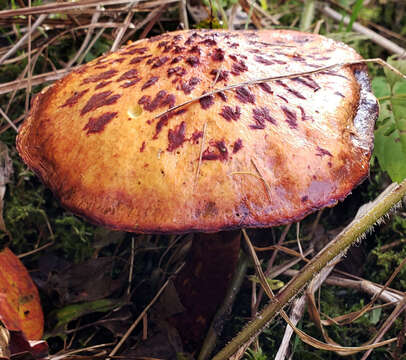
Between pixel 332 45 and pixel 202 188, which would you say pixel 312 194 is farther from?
pixel 332 45

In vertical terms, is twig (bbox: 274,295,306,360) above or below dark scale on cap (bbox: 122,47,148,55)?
below

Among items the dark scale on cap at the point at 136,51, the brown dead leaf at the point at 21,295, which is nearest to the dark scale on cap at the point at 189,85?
the dark scale on cap at the point at 136,51

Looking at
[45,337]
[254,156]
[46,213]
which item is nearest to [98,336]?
[45,337]

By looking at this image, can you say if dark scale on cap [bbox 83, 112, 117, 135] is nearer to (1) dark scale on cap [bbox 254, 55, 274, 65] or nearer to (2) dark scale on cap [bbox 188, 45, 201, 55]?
(2) dark scale on cap [bbox 188, 45, 201, 55]

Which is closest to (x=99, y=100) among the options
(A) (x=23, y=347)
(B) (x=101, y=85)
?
(B) (x=101, y=85)

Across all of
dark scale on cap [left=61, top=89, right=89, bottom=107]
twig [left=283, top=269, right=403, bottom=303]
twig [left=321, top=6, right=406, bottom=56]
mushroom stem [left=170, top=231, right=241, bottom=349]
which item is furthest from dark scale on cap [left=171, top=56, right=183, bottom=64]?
twig [left=321, top=6, right=406, bottom=56]

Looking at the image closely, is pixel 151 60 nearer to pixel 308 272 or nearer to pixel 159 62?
pixel 159 62

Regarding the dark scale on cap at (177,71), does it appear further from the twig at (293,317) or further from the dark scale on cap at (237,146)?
the twig at (293,317)
